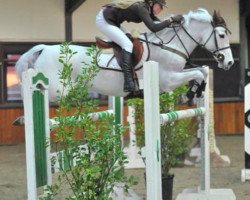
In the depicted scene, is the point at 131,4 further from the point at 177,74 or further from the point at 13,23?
the point at 13,23

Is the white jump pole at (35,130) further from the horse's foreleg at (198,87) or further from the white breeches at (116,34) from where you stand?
the horse's foreleg at (198,87)

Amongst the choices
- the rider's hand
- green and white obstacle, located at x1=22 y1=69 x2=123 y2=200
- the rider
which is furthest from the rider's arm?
green and white obstacle, located at x1=22 y1=69 x2=123 y2=200

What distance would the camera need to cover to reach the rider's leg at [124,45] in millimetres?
4617

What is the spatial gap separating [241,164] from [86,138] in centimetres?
515

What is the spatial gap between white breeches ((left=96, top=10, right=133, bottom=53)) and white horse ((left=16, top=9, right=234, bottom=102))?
17 cm

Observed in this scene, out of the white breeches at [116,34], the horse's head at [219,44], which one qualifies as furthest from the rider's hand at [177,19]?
the white breeches at [116,34]

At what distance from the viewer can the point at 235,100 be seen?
12047mm

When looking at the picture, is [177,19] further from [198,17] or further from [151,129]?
[151,129]

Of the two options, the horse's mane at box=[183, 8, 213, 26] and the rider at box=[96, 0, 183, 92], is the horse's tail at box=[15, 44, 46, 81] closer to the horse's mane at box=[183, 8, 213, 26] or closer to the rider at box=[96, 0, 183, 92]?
the rider at box=[96, 0, 183, 92]

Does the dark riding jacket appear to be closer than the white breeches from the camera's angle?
Yes

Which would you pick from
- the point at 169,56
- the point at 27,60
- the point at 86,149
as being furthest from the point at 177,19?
the point at 86,149

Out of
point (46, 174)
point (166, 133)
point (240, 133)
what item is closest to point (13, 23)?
point (240, 133)

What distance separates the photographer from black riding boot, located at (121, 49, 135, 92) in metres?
4.60

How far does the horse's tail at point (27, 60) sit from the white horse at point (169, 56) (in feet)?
0.42
